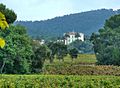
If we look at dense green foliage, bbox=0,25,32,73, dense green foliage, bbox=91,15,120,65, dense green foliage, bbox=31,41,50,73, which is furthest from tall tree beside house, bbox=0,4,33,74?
dense green foliage, bbox=91,15,120,65

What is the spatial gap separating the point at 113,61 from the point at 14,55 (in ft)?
80.5

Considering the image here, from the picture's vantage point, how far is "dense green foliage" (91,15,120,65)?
7225 cm

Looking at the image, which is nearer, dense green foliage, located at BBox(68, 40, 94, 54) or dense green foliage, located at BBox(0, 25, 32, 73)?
dense green foliage, located at BBox(0, 25, 32, 73)

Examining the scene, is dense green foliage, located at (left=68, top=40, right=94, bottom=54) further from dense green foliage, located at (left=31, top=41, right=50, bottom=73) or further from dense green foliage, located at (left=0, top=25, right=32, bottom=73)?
dense green foliage, located at (left=0, top=25, right=32, bottom=73)

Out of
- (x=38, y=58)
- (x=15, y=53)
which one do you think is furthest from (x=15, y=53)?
(x=38, y=58)

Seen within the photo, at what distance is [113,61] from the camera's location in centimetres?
7288

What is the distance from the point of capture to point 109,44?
7900 centimetres

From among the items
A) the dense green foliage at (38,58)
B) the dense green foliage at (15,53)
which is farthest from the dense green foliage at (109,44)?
the dense green foliage at (15,53)

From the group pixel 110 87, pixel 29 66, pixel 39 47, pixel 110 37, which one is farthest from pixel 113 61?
pixel 110 87

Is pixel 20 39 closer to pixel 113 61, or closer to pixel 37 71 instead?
pixel 37 71

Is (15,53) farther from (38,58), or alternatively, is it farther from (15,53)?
(38,58)

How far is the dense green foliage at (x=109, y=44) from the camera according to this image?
72.2m

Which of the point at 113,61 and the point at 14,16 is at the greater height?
the point at 14,16

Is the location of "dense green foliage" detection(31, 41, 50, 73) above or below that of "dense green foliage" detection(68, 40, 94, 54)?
below
